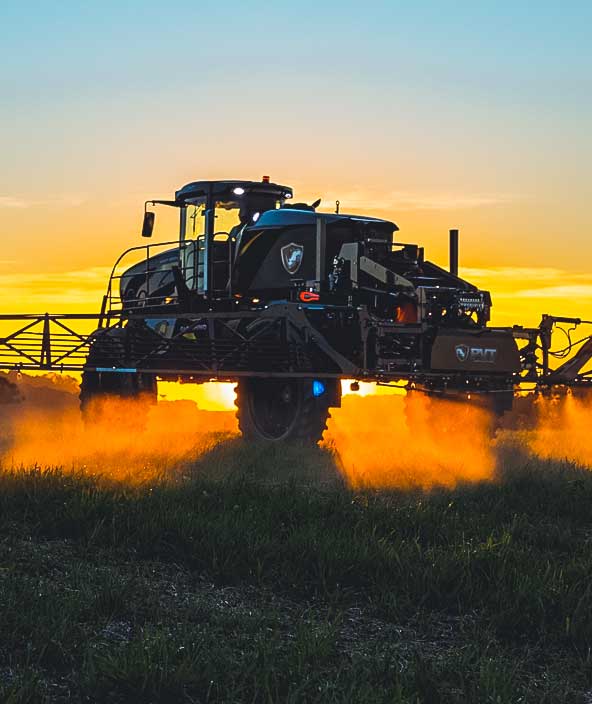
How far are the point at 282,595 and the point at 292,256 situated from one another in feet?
36.1

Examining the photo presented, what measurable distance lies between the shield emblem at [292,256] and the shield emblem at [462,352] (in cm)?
296

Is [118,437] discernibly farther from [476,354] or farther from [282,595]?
[282,595]

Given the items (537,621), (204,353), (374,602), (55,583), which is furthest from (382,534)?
(204,353)

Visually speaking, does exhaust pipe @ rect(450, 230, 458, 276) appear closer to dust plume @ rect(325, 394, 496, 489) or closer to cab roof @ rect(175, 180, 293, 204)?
dust plume @ rect(325, 394, 496, 489)

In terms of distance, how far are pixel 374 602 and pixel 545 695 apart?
1.99m

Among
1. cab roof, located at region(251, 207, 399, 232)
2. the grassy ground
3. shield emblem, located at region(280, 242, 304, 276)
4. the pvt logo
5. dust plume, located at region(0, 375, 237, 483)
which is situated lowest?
the grassy ground

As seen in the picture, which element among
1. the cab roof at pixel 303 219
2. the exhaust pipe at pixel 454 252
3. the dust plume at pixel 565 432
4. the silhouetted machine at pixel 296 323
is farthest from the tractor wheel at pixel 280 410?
the exhaust pipe at pixel 454 252

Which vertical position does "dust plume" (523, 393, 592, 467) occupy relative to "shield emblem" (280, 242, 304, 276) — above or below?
below

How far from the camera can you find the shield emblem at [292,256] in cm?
1862

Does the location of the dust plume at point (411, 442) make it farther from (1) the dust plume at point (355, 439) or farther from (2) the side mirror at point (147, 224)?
(2) the side mirror at point (147, 224)

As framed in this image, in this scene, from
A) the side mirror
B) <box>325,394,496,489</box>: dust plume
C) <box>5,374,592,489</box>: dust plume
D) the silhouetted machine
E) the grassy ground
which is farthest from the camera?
the side mirror


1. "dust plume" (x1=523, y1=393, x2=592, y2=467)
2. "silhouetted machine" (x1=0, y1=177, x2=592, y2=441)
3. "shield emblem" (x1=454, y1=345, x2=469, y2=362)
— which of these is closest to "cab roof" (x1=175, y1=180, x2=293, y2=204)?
"silhouetted machine" (x1=0, y1=177, x2=592, y2=441)

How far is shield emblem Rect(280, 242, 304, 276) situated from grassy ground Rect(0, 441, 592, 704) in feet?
23.6

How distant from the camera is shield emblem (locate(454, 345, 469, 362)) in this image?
17.5 meters
